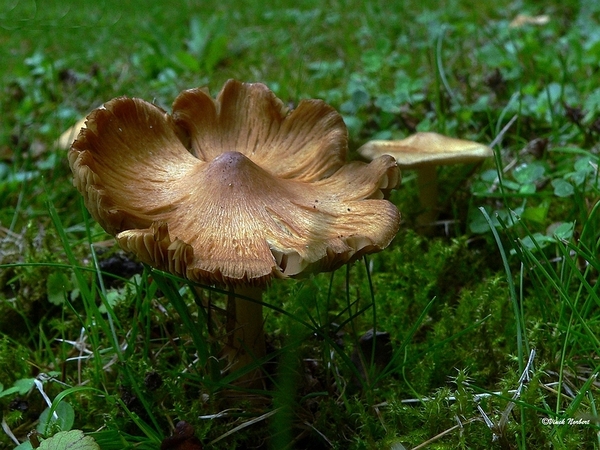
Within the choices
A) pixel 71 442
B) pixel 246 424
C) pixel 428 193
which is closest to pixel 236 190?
pixel 246 424

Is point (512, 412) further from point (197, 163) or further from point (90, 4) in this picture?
point (90, 4)

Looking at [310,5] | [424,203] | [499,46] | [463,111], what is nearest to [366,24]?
[310,5]

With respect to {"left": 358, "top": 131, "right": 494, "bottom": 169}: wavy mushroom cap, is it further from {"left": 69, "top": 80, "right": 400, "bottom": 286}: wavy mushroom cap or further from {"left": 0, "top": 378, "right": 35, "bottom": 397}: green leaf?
{"left": 0, "top": 378, "right": 35, "bottom": 397}: green leaf

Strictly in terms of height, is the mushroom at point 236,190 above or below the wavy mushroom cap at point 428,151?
above

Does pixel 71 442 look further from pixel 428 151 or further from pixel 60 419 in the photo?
pixel 428 151

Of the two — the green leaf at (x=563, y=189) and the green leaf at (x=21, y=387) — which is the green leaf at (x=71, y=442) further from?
the green leaf at (x=563, y=189)

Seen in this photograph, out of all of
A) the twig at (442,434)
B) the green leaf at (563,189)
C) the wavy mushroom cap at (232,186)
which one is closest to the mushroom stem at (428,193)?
the green leaf at (563,189)
